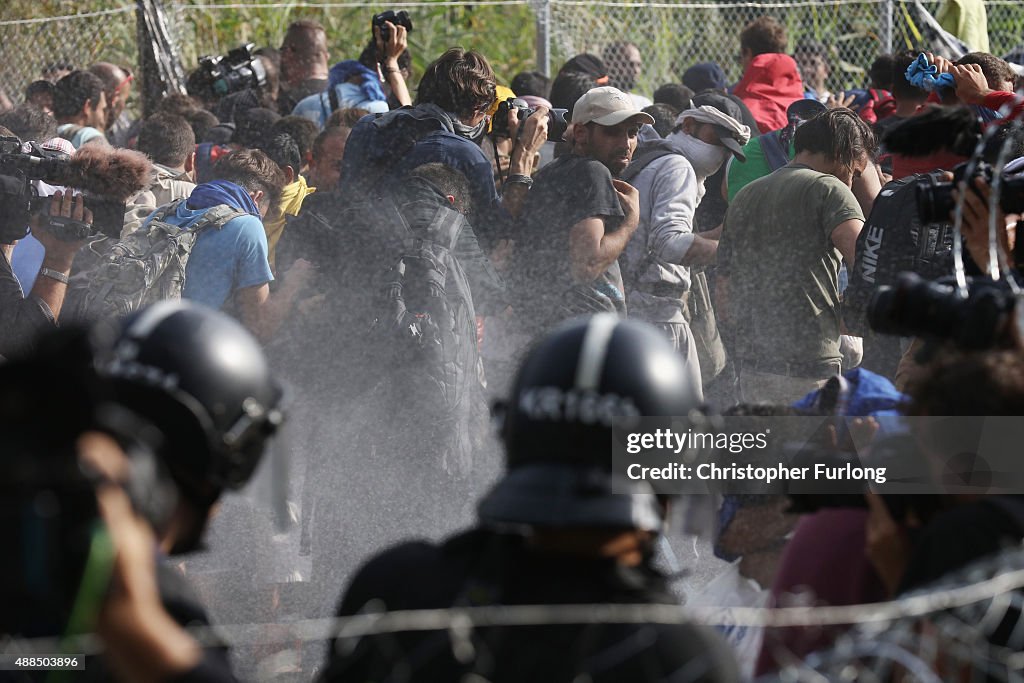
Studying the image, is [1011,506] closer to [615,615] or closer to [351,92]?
[615,615]

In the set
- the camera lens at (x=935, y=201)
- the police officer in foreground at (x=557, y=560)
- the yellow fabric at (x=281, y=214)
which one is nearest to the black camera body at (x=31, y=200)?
the yellow fabric at (x=281, y=214)

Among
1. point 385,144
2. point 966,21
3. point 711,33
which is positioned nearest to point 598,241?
point 385,144

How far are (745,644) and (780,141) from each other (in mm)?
3846

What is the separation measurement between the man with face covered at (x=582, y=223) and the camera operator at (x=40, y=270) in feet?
5.86

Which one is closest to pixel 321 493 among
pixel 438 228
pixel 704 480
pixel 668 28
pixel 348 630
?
pixel 438 228

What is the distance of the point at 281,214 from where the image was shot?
5.93 meters

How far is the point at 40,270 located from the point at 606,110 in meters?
2.37

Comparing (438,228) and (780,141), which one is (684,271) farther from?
(438,228)

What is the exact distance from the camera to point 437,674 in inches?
70.4

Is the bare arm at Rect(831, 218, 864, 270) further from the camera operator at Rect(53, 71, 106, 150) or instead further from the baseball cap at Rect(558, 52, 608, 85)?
the camera operator at Rect(53, 71, 106, 150)

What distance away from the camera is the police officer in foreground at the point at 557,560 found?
1715 mm

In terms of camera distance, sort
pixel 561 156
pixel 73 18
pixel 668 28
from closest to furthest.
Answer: pixel 561 156
pixel 73 18
pixel 668 28

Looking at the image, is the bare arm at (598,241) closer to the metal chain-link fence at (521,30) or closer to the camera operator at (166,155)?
the camera operator at (166,155)

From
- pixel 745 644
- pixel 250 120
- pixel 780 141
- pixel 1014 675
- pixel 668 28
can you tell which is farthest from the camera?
pixel 668 28
